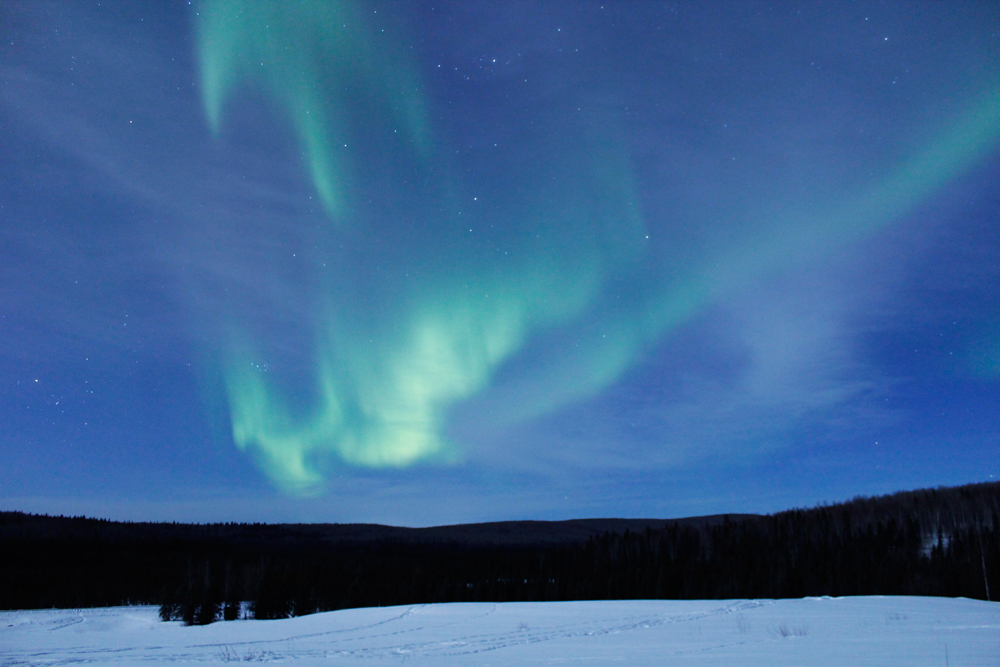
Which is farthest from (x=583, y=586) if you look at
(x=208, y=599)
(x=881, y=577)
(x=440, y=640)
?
(x=440, y=640)

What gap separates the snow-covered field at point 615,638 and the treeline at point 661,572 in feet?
186

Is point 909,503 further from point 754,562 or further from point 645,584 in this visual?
point 645,584

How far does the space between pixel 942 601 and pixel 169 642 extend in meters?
30.5

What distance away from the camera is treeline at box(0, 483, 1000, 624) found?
84.6m

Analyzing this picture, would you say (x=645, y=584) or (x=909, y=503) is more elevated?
(x=909, y=503)

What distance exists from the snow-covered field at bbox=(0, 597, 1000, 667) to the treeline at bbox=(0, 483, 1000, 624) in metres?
56.7

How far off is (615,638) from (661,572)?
82.5 m

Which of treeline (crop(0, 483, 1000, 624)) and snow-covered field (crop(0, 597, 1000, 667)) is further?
treeline (crop(0, 483, 1000, 624))

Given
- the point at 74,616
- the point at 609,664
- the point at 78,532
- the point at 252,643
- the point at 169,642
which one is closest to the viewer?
the point at 609,664

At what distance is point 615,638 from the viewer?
1986 centimetres

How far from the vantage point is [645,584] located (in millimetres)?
94750

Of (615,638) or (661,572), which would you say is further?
(661,572)

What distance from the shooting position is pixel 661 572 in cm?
9619

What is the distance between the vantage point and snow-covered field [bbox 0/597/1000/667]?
1428 cm
